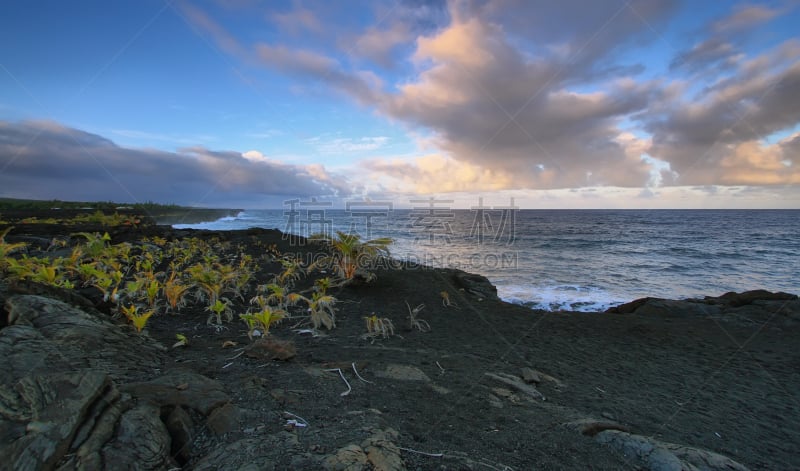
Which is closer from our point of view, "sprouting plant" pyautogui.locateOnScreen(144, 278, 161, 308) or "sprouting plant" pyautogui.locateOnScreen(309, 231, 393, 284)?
"sprouting plant" pyautogui.locateOnScreen(144, 278, 161, 308)

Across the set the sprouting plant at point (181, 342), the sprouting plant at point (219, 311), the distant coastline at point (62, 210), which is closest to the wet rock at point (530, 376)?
the sprouting plant at point (181, 342)

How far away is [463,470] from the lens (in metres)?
1.83

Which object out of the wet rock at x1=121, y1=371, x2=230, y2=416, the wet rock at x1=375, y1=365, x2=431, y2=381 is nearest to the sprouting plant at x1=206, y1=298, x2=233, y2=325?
the wet rock at x1=121, y1=371, x2=230, y2=416

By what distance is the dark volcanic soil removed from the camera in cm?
217

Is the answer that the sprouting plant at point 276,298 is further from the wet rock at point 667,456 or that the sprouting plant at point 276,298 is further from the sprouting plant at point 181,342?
the wet rock at point 667,456

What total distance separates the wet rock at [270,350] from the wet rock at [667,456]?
2814mm

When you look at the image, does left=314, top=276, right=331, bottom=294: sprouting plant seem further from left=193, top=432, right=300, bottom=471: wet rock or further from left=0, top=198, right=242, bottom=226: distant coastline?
left=0, top=198, right=242, bottom=226: distant coastline

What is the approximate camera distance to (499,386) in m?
3.53

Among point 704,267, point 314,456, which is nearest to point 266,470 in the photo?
point 314,456

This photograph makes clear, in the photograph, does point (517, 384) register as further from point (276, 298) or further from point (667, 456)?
point (276, 298)

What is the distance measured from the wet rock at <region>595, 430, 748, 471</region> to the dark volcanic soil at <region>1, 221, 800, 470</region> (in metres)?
0.06

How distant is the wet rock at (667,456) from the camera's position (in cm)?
214

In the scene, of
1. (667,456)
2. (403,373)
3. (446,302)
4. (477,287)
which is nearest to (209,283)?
(403,373)

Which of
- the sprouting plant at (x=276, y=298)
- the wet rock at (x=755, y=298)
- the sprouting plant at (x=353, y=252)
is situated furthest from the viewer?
the wet rock at (x=755, y=298)
